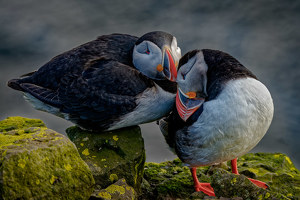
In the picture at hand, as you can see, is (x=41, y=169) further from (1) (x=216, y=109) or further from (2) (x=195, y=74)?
(2) (x=195, y=74)

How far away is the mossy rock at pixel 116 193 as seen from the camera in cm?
435

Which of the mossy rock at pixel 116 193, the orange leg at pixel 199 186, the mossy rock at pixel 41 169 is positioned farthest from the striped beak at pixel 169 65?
the mossy rock at pixel 41 169

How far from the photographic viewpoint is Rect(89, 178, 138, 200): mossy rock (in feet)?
14.3

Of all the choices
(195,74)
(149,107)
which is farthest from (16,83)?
(195,74)

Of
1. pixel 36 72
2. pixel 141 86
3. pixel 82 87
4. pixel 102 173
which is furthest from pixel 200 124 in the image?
pixel 36 72

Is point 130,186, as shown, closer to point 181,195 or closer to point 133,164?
point 133,164

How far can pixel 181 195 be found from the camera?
568 centimetres

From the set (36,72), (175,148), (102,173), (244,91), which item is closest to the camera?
(244,91)

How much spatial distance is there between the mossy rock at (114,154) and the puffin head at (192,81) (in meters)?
0.84

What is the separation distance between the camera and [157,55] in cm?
552

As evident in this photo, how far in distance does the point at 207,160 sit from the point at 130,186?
108cm

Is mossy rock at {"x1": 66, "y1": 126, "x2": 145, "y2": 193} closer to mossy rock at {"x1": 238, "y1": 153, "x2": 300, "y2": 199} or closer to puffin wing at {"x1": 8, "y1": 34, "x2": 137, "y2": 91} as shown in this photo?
puffin wing at {"x1": 8, "y1": 34, "x2": 137, "y2": 91}

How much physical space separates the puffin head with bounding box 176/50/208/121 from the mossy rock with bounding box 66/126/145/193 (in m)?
0.84

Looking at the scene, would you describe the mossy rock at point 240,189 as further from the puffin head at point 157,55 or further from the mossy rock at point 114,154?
the puffin head at point 157,55
